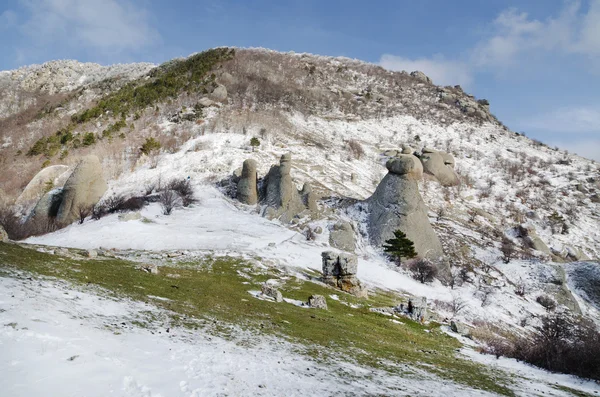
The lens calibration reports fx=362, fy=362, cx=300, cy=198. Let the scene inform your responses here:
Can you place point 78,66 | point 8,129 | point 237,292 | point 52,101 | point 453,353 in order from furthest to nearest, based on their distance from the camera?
point 78,66 → point 52,101 → point 8,129 → point 237,292 → point 453,353

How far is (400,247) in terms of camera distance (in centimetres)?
3628

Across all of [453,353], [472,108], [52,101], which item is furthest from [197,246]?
[472,108]

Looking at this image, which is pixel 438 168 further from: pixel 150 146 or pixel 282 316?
pixel 282 316

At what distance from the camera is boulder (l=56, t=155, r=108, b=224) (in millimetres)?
36656

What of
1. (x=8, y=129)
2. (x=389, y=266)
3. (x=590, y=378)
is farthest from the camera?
(x=8, y=129)

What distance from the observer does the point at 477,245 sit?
4388 centimetres

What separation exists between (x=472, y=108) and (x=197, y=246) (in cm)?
10301

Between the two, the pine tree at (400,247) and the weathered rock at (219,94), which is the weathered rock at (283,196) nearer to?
the pine tree at (400,247)

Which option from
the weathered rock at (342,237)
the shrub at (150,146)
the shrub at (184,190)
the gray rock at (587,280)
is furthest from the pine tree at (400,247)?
the shrub at (150,146)

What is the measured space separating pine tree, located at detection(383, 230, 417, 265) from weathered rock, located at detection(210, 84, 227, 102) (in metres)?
55.3

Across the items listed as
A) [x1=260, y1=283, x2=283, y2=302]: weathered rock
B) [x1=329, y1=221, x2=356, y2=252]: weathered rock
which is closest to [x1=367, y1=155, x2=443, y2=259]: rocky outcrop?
[x1=329, y1=221, x2=356, y2=252]: weathered rock

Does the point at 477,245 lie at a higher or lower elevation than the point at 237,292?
higher

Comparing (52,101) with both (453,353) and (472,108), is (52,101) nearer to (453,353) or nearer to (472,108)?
(453,353)

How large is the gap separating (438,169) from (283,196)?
39299mm
